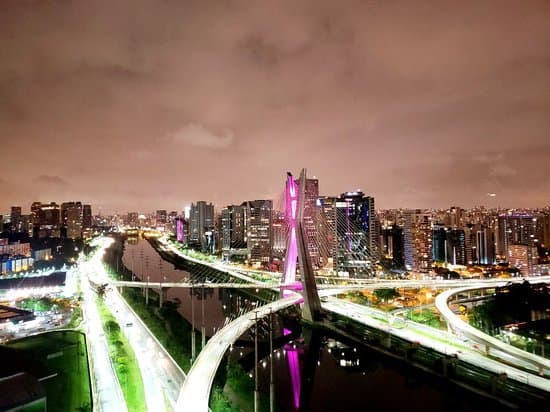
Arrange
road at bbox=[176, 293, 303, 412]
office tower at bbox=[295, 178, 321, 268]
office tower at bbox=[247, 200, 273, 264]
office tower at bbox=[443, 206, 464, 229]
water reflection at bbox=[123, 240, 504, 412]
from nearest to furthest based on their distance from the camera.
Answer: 1. road at bbox=[176, 293, 303, 412]
2. water reflection at bbox=[123, 240, 504, 412]
3. office tower at bbox=[295, 178, 321, 268]
4. office tower at bbox=[247, 200, 273, 264]
5. office tower at bbox=[443, 206, 464, 229]

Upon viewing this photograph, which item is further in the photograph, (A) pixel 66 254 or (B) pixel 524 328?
(A) pixel 66 254

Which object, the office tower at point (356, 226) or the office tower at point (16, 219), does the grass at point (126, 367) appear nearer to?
the office tower at point (356, 226)

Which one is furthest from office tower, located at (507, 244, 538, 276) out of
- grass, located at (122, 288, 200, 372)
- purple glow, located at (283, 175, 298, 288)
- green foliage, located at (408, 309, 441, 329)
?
grass, located at (122, 288, 200, 372)

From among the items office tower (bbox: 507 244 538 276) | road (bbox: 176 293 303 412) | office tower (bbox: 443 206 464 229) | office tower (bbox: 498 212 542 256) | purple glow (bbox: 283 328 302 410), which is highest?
office tower (bbox: 443 206 464 229)

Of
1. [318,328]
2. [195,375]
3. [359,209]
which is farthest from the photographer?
[359,209]

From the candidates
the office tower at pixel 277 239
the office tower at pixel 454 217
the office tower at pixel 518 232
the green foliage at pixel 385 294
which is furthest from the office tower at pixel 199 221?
the green foliage at pixel 385 294

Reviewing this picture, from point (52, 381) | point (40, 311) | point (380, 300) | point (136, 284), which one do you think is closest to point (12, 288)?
point (40, 311)

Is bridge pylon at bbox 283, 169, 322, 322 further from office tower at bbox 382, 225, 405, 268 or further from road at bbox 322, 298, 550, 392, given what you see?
office tower at bbox 382, 225, 405, 268

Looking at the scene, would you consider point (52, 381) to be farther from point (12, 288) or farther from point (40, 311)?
point (12, 288)
